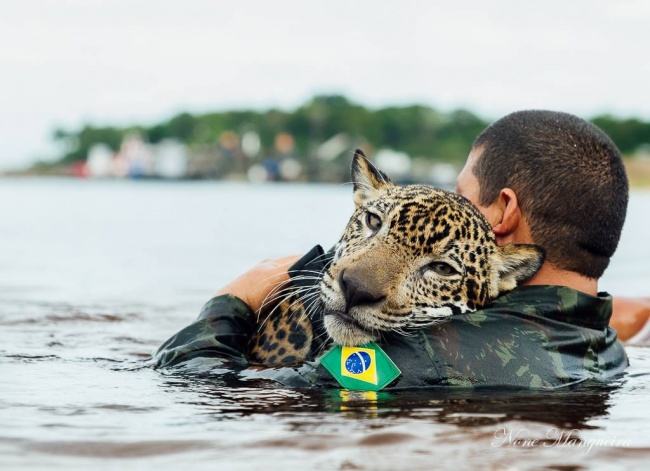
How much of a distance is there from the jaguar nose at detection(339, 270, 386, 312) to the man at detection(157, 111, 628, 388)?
0.35 metres

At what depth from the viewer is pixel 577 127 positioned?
22.3ft

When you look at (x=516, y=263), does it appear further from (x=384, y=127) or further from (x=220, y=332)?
(x=384, y=127)

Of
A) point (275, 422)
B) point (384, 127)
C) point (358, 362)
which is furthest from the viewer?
point (384, 127)

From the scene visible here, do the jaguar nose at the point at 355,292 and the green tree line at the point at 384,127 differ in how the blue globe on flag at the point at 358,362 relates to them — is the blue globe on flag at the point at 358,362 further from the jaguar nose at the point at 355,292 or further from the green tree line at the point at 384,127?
the green tree line at the point at 384,127

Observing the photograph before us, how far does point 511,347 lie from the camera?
20.1 feet

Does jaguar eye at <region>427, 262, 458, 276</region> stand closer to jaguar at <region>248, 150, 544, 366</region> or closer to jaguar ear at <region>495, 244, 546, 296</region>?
jaguar at <region>248, 150, 544, 366</region>

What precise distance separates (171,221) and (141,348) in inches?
1521

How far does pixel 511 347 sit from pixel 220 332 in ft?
6.23

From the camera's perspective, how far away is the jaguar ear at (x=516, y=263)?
20.4 ft

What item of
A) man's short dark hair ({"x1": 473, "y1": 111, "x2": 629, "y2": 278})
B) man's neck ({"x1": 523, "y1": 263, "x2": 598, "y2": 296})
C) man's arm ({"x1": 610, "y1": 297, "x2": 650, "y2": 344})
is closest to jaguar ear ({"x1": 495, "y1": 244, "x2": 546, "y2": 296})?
man's neck ({"x1": 523, "y1": 263, "x2": 598, "y2": 296})

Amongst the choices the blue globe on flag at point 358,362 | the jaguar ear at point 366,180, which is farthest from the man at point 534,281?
the jaguar ear at point 366,180

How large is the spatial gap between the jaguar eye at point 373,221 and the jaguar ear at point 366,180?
34 centimetres

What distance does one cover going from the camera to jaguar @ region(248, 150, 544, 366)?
5.90m

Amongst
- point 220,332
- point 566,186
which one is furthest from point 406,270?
point 220,332
